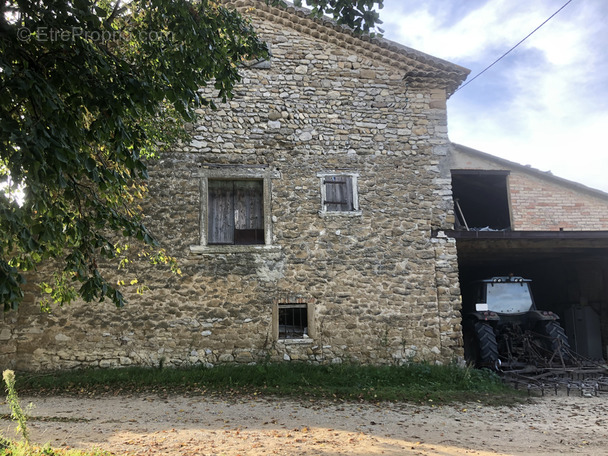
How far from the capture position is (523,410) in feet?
21.8

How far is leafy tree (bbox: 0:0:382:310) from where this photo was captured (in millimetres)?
3670

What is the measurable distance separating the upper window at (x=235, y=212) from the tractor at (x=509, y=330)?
4.80m

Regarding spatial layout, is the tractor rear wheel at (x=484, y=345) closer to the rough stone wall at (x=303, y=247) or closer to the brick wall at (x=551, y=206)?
the rough stone wall at (x=303, y=247)

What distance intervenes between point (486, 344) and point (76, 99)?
26.0ft

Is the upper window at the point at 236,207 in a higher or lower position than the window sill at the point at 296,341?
higher

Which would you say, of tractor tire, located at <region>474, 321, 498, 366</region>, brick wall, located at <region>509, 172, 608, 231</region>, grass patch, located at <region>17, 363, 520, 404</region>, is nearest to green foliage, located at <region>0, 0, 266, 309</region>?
grass patch, located at <region>17, 363, 520, 404</region>

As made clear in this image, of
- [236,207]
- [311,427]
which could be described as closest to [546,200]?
[236,207]

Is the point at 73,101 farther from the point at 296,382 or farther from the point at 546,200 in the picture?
the point at 546,200

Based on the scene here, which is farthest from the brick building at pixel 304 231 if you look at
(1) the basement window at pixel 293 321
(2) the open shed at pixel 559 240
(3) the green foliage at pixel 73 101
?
(3) the green foliage at pixel 73 101

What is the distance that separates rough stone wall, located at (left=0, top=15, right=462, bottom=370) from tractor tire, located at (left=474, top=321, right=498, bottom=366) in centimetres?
42

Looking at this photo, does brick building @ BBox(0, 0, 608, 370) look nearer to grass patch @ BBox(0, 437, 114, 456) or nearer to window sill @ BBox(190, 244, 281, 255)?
window sill @ BBox(190, 244, 281, 255)

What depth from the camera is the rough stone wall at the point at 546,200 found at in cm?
1084

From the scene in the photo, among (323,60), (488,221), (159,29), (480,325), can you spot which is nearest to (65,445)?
(159,29)

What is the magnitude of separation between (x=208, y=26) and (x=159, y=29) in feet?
2.40
